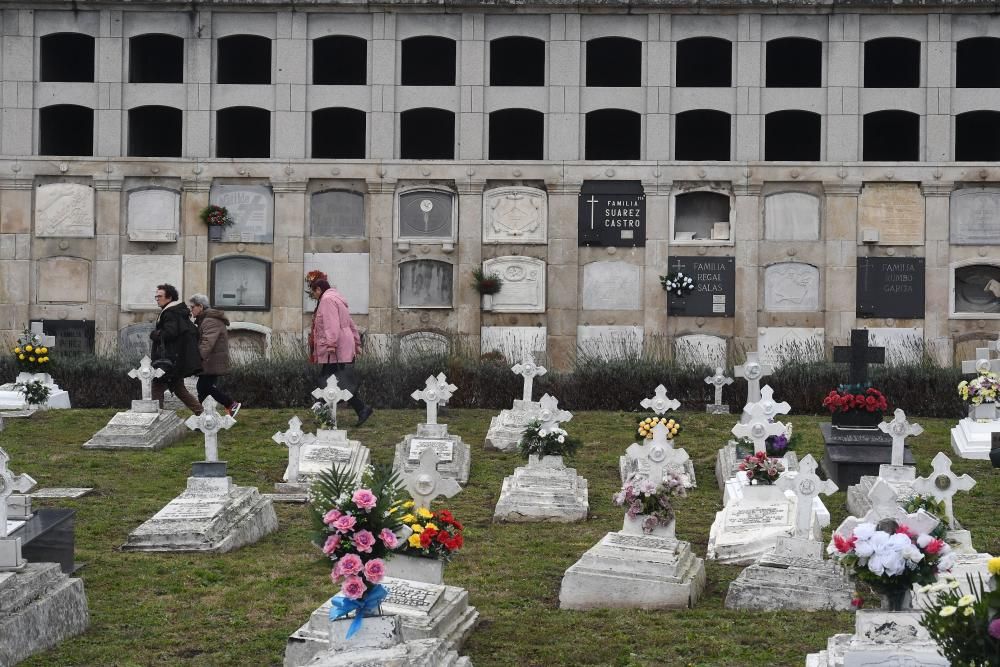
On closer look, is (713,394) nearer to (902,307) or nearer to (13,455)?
(902,307)

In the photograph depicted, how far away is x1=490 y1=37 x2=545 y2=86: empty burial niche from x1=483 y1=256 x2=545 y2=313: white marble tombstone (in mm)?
4342

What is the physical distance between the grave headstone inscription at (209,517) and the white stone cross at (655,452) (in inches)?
129

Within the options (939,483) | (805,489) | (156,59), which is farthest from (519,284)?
(939,483)

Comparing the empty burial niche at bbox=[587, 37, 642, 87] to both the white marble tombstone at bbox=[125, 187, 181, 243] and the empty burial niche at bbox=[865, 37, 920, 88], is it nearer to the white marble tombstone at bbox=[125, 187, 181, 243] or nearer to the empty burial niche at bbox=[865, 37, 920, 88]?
the empty burial niche at bbox=[865, 37, 920, 88]

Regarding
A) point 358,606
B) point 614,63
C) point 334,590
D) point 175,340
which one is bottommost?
point 334,590


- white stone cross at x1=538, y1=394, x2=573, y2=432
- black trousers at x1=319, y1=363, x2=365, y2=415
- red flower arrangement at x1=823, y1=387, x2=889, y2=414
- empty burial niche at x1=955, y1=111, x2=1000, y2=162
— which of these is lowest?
white stone cross at x1=538, y1=394, x2=573, y2=432

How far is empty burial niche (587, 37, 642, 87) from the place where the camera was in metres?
28.5

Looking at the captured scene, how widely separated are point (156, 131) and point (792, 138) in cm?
1344

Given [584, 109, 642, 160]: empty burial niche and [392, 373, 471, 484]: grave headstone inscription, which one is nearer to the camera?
[392, 373, 471, 484]: grave headstone inscription

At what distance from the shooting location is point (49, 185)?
26.8 m

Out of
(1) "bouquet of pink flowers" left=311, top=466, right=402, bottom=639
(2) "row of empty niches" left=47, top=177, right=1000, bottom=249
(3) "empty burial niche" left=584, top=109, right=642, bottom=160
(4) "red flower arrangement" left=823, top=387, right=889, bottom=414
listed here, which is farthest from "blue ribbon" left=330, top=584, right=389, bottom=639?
(3) "empty burial niche" left=584, top=109, right=642, bottom=160

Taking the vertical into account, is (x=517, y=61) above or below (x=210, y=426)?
above

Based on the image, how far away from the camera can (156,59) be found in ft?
93.1

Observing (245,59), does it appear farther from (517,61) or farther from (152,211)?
(517,61)
